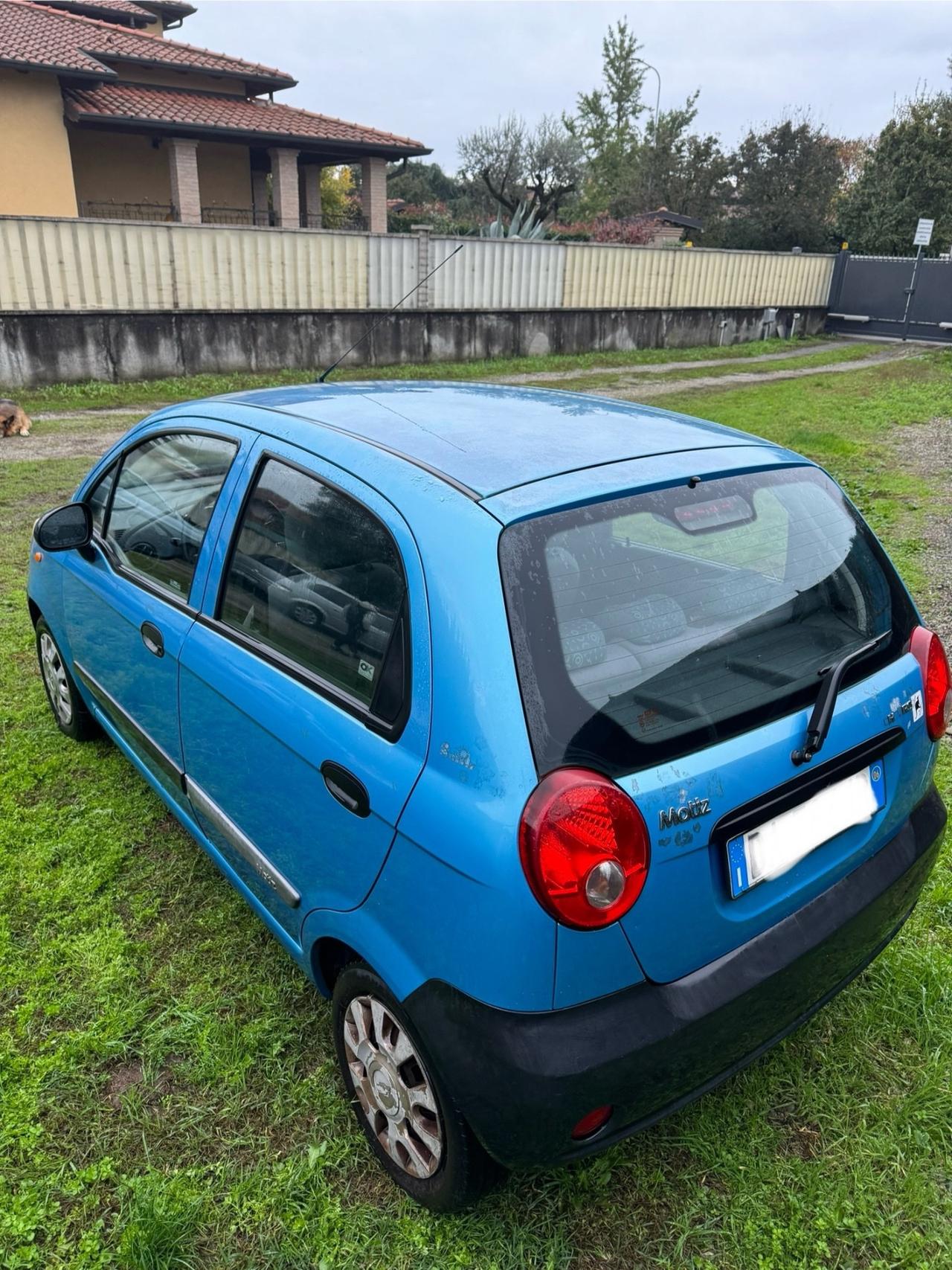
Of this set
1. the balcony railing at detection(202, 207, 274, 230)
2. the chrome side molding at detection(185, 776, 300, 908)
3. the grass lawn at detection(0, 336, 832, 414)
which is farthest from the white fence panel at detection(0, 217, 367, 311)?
the balcony railing at detection(202, 207, 274, 230)

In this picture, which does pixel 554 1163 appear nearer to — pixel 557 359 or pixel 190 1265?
pixel 190 1265

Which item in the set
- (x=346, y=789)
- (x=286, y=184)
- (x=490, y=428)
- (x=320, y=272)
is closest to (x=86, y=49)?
(x=286, y=184)

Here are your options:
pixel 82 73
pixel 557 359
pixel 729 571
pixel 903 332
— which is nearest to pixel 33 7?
pixel 82 73

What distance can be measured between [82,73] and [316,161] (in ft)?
32.5

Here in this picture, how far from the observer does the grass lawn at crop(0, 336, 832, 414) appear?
12398 millimetres

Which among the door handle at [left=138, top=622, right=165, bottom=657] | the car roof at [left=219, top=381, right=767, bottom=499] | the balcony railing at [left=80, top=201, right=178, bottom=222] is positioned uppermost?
the balcony railing at [left=80, top=201, right=178, bottom=222]

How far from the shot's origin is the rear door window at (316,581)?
6.27 feet

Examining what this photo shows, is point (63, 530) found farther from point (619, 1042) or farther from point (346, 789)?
point (619, 1042)

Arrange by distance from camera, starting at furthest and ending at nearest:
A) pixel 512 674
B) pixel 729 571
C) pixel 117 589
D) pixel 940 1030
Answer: pixel 117 589
pixel 940 1030
pixel 729 571
pixel 512 674

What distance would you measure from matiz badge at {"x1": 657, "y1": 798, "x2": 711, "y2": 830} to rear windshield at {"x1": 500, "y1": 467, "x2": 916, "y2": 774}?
0.10m

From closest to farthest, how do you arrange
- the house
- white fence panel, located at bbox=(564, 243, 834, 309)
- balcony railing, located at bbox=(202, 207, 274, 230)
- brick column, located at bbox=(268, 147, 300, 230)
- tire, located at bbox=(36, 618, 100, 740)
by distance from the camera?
tire, located at bbox=(36, 618, 100, 740) < white fence panel, located at bbox=(564, 243, 834, 309) < the house < brick column, located at bbox=(268, 147, 300, 230) < balcony railing, located at bbox=(202, 207, 274, 230)

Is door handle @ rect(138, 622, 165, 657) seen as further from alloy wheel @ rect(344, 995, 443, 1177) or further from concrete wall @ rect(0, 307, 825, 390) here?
concrete wall @ rect(0, 307, 825, 390)

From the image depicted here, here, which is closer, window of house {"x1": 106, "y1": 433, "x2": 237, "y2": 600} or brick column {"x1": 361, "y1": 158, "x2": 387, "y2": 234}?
window of house {"x1": 106, "y1": 433, "x2": 237, "y2": 600}

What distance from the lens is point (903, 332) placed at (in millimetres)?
23203
